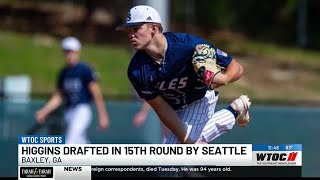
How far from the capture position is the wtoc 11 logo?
209 inches

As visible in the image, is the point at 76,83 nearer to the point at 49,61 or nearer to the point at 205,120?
the point at 205,120

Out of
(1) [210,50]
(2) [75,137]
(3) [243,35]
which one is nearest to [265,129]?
(2) [75,137]

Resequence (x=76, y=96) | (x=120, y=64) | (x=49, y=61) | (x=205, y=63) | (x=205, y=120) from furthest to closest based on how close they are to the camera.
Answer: (x=49, y=61), (x=120, y=64), (x=76, y=96), (x=205, y=120), (x=205, y=63)

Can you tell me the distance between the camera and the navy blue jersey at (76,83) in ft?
30.3

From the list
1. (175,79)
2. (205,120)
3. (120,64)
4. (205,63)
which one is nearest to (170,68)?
(175,79)

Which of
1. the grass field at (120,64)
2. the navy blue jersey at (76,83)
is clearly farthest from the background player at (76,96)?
the grass field at (120,64)

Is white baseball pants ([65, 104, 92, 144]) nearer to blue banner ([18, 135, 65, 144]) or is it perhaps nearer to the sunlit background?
blue banner ([18, 135, 65, 144])

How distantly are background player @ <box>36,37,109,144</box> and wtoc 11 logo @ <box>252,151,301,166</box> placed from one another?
3975mm

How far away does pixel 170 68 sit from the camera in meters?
4.97

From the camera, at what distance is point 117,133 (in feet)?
32.1

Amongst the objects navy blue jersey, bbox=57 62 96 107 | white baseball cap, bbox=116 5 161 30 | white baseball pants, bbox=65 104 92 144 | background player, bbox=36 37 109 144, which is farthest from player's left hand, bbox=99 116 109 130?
white baseball cap, bbox=116 5 161 30

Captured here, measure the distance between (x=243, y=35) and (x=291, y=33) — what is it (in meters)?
1.38

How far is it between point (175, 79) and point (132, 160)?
677 mm

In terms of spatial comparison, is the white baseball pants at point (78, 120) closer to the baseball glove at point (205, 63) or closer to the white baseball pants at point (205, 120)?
the white baseball pants at point (205, 120)
